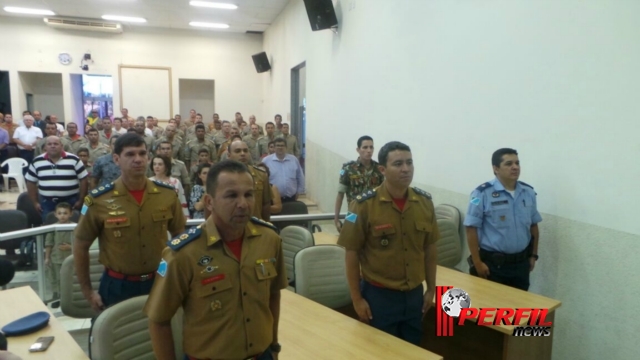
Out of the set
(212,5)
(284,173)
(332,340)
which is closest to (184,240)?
(332,340)

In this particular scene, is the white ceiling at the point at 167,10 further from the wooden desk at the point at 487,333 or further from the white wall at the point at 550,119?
the wooden desk at the point at 487,333

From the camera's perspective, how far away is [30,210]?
16.4ft

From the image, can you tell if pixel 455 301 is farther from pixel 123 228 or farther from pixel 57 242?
pixel 57 242

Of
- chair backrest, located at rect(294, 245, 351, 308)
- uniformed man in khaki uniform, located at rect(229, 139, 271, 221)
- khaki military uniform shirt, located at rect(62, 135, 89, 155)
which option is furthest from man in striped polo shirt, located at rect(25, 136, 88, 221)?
chair backrest, located at rect(294, 245, 351, 308)

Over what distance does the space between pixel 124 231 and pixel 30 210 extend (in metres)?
3.36

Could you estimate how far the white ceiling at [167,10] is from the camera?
1063cm

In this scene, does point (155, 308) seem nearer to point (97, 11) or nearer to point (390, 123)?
point (390, 123)

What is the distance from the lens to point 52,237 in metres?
3.56

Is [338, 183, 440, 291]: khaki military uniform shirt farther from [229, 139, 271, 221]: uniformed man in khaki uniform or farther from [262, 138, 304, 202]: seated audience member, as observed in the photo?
[262, 138, 304, 202]: seated audience member

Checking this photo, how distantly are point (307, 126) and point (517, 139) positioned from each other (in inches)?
235

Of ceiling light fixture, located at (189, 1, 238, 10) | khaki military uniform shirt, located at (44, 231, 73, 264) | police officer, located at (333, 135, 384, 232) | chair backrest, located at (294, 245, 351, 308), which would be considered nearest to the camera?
chair backrest, located at (294, 245, 351, 308)

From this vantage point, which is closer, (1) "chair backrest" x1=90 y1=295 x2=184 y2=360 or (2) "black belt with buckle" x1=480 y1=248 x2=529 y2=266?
(1) "chair backrest" x1=90 y1=295 x2=184 y2=360

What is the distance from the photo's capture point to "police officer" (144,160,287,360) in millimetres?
1525

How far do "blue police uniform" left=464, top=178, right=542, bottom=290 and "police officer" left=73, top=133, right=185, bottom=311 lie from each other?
2163 millimetres
